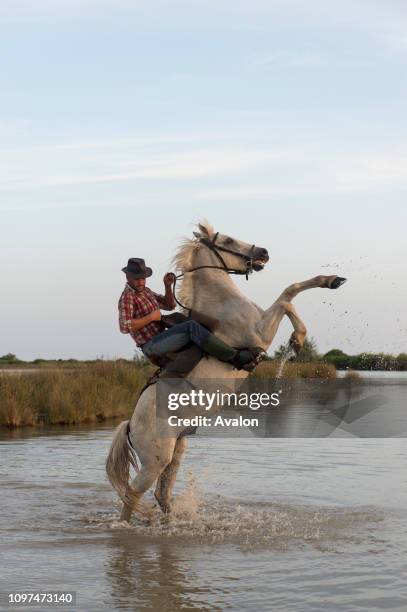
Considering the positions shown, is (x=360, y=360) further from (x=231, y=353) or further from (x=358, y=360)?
(x=231, y=353)

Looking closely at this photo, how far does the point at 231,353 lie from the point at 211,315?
0.52m

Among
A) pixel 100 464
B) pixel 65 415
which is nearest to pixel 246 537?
pixel 100 464

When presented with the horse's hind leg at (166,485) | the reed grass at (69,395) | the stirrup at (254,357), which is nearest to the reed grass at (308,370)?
the reed grass at (69,395)

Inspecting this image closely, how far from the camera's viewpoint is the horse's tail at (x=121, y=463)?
9047 millimetres

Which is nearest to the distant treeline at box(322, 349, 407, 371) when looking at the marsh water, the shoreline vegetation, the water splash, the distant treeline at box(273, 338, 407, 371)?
the distant treeline at box(273, 338, 407, 371)

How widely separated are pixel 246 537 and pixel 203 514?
1150mm

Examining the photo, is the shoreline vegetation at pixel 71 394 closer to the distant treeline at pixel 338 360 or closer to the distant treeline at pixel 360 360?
the distant treeline at pixel 338 360

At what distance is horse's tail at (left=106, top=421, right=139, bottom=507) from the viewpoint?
356 inches

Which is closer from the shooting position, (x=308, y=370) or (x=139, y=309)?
(x=139, y=309)

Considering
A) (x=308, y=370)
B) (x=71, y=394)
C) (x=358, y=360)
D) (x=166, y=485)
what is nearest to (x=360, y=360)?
(x=358, y=360)

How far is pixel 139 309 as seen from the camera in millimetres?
8758

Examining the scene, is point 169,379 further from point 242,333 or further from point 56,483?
point 56,483

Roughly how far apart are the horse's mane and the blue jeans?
35 centimetres

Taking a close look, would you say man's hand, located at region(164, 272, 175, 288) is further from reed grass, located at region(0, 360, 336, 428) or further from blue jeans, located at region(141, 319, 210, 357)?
reed grass, located at region(0, 360, 336, 428)
